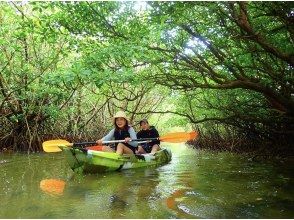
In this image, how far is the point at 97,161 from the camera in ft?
23.4

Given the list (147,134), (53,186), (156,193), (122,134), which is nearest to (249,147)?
(147,134)

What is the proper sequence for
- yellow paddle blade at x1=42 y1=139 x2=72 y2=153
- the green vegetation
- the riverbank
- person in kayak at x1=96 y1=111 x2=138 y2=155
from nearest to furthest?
1. the green vegetation
2. yellow paddle blade at x1=42 y1=139 x2=72 y2=153
3. person in kayak at x1=96 y1=111 x2=138 y2=155
4. the riverbank

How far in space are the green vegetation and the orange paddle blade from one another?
5.05ft

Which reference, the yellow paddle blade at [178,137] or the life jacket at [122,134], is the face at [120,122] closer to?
the life jacket at [122,134]

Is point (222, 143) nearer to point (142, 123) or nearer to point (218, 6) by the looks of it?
point (142, 123)

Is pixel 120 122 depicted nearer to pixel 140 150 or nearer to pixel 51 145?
pixel 51 145

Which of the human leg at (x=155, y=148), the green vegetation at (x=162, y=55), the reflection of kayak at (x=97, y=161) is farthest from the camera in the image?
the human leg at (x=155, y=148)

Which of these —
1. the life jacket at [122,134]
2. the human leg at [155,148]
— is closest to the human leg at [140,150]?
the human leg at [155,148]

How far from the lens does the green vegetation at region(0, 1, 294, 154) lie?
550 centimetres

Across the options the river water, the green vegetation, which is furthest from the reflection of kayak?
the green vegetation

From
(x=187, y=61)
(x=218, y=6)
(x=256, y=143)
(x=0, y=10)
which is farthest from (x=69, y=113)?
(x=218, y=6)

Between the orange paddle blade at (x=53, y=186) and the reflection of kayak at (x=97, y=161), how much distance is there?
1.67 feet

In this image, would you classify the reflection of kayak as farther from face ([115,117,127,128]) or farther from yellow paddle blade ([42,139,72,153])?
face ([115,117,127,128])

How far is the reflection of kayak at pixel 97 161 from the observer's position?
6918 millimetres
